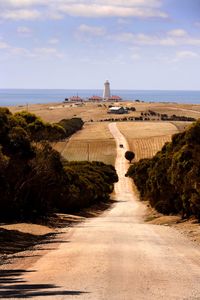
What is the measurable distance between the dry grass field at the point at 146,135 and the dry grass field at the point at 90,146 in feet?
14.2

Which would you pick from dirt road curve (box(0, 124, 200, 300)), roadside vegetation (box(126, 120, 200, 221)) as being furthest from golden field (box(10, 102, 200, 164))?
dirt road curve (box(0, 124, 200, 300))

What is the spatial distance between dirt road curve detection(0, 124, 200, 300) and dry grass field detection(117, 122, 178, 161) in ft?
276

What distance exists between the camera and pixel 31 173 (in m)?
34.6

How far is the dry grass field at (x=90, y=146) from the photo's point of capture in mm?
104938

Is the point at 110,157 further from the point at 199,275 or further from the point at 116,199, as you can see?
the point at 199,275

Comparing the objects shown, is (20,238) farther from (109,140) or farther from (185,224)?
(109,140)

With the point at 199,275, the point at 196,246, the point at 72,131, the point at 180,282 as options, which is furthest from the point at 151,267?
the point at 72,131

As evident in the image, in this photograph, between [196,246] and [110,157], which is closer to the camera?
[196,246]

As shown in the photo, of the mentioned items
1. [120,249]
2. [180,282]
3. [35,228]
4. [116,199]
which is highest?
[180,282]

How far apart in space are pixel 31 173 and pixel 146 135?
94605mm

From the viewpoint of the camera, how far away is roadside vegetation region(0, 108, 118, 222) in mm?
27844

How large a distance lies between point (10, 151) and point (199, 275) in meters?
15.7

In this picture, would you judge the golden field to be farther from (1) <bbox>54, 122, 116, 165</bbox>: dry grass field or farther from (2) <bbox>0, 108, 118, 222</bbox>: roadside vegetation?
(2) <bbox>0, 108, 118, 222</bbox>: roadside vegetation

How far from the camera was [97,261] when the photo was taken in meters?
16.0
